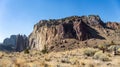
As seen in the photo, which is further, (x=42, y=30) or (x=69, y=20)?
(x=42, y=30)

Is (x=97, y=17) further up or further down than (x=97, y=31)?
further up

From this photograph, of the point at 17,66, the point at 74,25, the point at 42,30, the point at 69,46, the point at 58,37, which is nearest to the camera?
the point at 17,66

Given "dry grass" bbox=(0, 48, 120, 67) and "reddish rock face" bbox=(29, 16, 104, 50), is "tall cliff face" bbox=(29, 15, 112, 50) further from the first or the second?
"dry grass" bbox=(0, 48, 120, 67)

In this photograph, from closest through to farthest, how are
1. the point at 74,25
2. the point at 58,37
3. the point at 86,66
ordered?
1. the point at 86,66
2. the point at 58,37
3. the point at 74,25

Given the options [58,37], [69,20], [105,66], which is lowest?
[105,66]

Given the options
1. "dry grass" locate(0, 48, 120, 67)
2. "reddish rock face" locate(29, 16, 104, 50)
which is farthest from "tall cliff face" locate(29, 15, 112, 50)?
"dry grass" locate(0, 48, 120, 67)

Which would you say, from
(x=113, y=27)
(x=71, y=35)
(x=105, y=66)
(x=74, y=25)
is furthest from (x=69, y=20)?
(x=105, y=66)

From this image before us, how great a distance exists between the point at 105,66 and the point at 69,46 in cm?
10951

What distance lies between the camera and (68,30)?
164000 millimetres

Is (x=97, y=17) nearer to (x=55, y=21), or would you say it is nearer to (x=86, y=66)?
(x=55, y=21)

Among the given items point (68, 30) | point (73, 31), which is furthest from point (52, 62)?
point (73, 31)

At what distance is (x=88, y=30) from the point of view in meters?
169

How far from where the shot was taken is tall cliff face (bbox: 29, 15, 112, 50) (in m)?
160

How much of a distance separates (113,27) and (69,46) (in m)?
74.5
